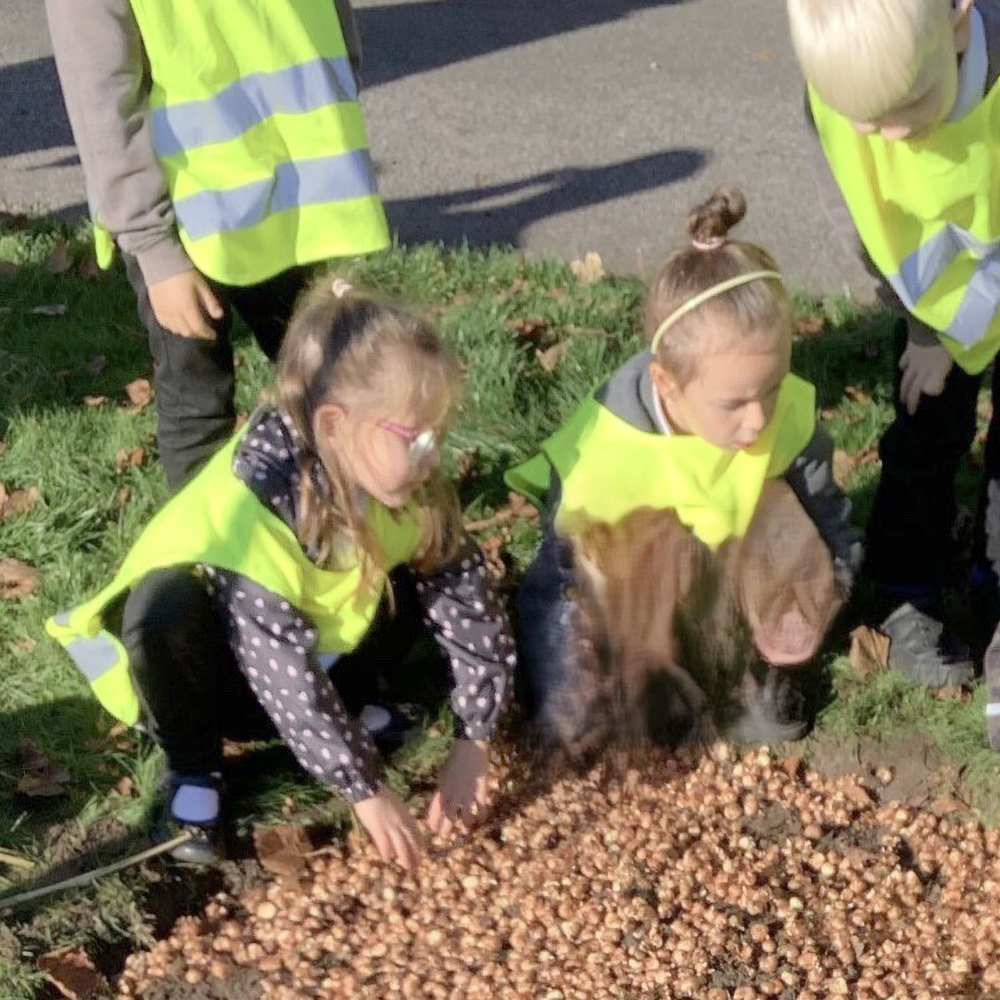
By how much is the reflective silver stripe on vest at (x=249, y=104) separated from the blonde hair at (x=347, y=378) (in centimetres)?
48

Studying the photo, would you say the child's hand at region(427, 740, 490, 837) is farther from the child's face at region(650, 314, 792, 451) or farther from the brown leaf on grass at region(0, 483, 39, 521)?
the brown leaf on grass at region(0, 483, 39, 521)

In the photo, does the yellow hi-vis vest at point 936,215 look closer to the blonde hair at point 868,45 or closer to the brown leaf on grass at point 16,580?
the blonde hair at point 868,45

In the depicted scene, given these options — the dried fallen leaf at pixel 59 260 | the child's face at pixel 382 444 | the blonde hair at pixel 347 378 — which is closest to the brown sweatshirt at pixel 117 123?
the blonde hair at pixel 347 378

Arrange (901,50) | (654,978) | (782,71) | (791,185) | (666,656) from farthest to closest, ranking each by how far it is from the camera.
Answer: (782,71) → (791,185) → (666,656) → (654,978) → (901,50)

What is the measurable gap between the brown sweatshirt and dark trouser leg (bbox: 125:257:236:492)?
0.18m

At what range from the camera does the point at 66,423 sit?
4082mm

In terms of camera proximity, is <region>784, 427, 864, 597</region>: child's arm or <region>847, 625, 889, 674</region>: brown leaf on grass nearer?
<region>784, 427, 864, 597</region>: child's arm

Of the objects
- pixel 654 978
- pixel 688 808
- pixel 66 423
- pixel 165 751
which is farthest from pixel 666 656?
pixel 66 423

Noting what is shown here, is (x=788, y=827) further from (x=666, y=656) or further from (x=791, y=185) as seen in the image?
(x=791, y=185)

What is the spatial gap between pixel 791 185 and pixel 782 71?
150 cm

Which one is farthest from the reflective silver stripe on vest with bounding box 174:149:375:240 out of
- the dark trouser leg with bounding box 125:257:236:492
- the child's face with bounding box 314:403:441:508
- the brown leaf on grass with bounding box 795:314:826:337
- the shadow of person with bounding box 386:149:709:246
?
the shadow of person with bounding box 386:149:709:246

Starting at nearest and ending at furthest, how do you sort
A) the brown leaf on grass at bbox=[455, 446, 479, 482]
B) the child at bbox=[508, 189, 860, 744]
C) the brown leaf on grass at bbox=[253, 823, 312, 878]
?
the child at bbox=[508, 189, 860, 744], the brown leaf on grass at bbox=[253, 823, 312, 878], the brown leaf on grass at bbox=[455, 446, 479, 482]

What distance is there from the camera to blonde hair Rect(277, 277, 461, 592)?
2.48 m

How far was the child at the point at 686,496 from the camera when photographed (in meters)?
2.71
